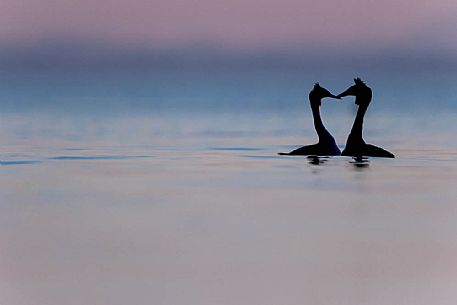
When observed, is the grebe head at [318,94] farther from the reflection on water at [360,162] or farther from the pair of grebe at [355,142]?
the reflection on water at [360,162]

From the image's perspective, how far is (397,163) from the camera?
15797mm

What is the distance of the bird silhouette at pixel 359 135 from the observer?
16688 millimetres

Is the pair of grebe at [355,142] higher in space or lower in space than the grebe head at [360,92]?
lower

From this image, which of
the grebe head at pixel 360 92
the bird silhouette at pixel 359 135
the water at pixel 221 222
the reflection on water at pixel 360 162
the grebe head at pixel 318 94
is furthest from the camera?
the grebe head at pixel 318 94

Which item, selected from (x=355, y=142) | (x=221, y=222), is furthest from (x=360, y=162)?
(x=221, y=222)

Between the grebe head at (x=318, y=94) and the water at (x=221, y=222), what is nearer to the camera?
the water at (x=221, y=222)

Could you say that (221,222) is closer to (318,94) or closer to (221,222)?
(221,222)

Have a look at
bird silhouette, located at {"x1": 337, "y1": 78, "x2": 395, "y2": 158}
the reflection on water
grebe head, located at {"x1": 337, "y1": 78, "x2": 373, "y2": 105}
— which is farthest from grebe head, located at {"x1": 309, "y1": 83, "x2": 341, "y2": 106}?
the reflection on water

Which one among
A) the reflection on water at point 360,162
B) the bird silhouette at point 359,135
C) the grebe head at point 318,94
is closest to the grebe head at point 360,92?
the bird silhouette at point 359,135

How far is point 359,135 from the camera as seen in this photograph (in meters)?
16.9

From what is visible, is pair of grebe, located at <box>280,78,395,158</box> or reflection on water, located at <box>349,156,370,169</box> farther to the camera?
pair of grebe, located at <box>280,78,395,158</box>

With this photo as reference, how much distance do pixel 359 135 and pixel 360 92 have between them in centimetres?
110

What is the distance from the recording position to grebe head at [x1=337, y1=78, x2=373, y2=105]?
57.6 ft

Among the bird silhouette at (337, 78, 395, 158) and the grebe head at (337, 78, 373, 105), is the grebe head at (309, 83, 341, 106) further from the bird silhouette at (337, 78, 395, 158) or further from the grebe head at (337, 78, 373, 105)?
the bird silhouette at (337, 78, 395, 158)
